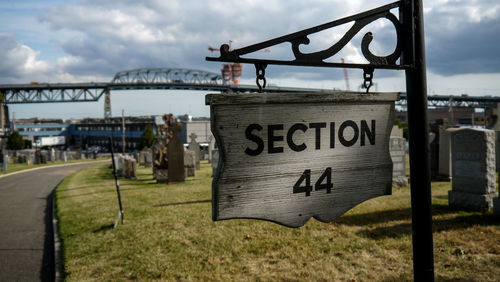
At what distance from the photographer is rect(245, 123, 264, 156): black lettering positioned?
66.2 inches

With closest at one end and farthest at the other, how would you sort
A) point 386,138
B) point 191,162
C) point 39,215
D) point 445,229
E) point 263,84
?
point 263,84 < point 386,138 < point 445,229 < point 39,215 < point 191,162

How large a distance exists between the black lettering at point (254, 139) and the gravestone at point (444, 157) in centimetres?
1221

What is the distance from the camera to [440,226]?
6.25 m

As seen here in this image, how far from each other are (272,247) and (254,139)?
4.26 metres

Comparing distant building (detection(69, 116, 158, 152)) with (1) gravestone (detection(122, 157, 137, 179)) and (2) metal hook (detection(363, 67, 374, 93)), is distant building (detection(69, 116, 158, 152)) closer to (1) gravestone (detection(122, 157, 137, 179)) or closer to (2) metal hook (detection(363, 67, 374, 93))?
(1) gravestone (detection(122, 157, 137, 179))

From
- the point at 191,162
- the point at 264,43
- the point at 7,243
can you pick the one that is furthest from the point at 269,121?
the point at 191,162

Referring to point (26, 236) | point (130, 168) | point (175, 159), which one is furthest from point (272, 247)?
point (130, 168)

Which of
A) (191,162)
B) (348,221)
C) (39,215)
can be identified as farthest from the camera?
(191,162)

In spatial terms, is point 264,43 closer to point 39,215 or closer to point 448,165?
point 39,215

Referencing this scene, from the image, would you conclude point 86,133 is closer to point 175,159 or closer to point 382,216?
point 175,159

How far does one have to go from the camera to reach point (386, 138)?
1997 mm

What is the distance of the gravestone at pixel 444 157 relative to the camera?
11911 mm

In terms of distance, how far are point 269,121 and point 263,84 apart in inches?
8.3

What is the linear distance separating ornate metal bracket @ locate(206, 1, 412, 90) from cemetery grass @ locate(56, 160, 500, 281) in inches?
131
